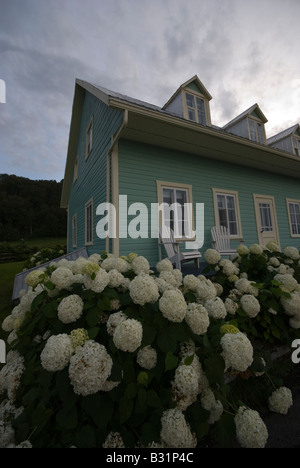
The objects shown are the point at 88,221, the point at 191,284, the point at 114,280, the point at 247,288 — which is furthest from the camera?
the point at 88,221

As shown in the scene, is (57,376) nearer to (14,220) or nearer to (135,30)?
(135,30)

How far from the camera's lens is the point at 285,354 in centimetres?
205

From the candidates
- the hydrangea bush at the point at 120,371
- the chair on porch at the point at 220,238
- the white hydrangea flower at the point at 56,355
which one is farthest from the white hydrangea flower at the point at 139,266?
the chair on porch at the point at 220,238

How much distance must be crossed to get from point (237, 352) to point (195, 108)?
735cm

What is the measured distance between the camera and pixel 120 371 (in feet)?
2.93

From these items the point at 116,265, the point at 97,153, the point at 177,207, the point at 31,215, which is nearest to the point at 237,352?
the point at 116,265

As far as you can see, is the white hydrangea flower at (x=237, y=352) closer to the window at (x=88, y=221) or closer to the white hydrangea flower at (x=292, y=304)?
the white hydrangea flower at (x=292, y=304)

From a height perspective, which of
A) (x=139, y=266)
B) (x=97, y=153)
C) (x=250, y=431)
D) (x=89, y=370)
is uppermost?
(x=97, y=153)

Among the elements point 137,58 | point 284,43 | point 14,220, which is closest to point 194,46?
point 137,58

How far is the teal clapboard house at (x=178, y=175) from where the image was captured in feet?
15.0

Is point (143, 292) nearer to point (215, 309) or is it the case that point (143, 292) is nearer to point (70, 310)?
point (70, 310)

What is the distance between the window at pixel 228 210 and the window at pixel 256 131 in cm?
320

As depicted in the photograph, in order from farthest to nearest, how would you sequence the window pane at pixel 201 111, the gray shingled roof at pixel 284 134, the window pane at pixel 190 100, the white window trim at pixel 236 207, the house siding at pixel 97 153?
the gray shingled roof at pixel 284 134 → the window pane at pixel 201 111 → the window pane at pixel 190 100 → the white window trim at pixel 236 207 → the house siding at pixel 97 153

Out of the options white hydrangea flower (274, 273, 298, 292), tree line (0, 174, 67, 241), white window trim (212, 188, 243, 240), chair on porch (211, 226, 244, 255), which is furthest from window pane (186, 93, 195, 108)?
tree line (0, 174, 67, 241)
